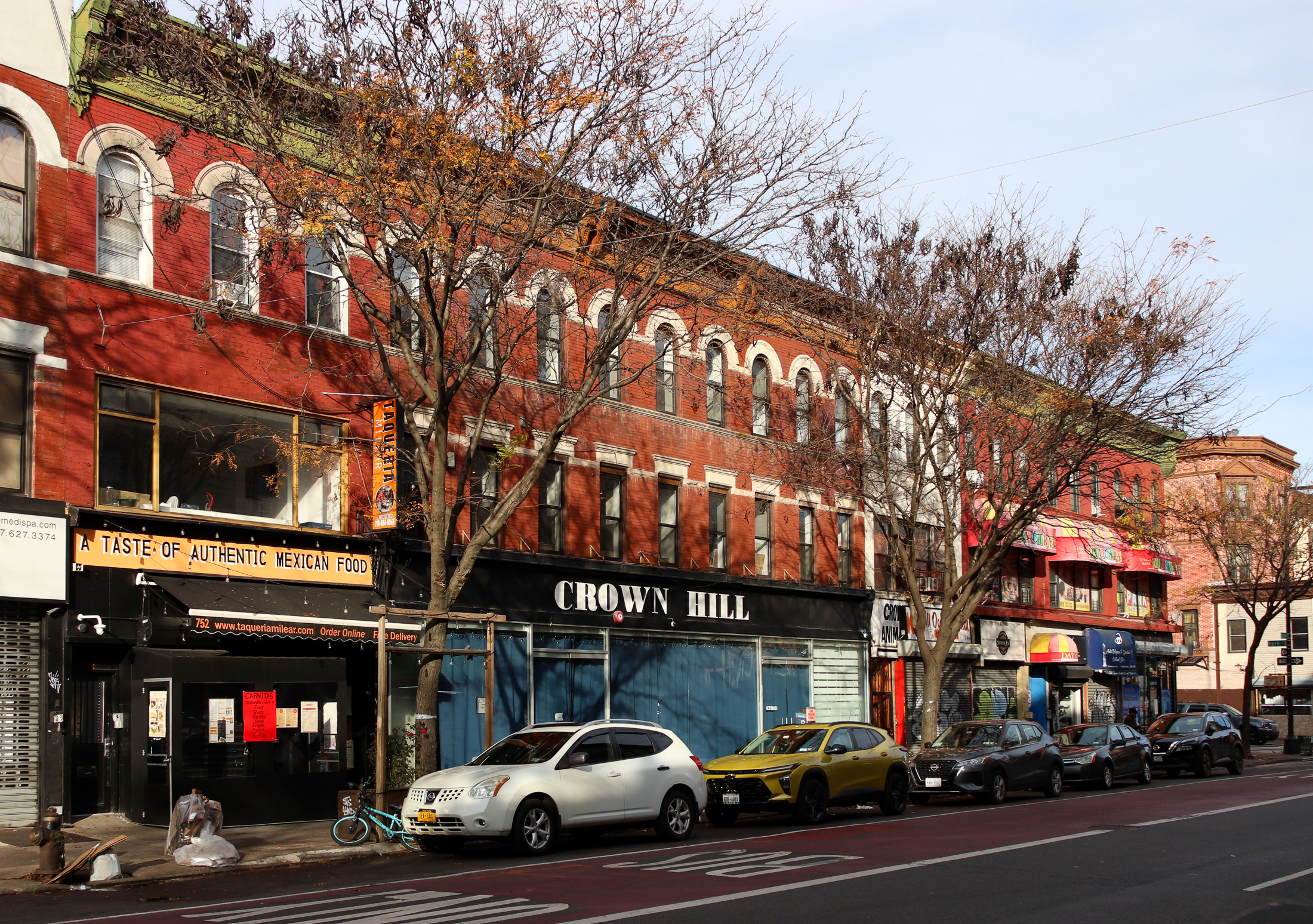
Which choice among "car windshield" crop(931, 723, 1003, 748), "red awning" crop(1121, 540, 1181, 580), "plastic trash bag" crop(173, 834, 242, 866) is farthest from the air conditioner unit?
"red awning" crop(1121, 540, 1181, 580)

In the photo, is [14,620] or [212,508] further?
[212,508]

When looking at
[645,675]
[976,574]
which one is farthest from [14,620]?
[976,574]

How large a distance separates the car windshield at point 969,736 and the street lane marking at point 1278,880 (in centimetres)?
1111

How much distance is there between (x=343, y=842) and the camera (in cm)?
1570

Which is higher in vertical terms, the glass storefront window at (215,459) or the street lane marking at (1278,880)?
the glass storefront window at (215,459)

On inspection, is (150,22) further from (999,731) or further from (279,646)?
(999,731)

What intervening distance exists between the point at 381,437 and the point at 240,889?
9226 millimetres

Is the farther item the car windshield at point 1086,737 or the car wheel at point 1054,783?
the car windshield at point 1086,737

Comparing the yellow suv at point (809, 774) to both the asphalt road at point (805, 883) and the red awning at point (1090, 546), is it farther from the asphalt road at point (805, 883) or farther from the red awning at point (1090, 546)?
the red awning at point (1090, 546)

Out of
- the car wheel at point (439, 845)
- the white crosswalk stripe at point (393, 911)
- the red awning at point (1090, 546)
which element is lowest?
the car wheel at point (439, 845)

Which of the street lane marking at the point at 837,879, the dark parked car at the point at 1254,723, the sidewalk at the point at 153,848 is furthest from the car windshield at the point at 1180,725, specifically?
the sidewalk at the point at 153,848

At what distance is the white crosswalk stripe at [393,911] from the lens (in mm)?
10109

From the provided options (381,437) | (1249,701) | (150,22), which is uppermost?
(150,22)

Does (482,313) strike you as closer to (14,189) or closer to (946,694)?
(14,189)
